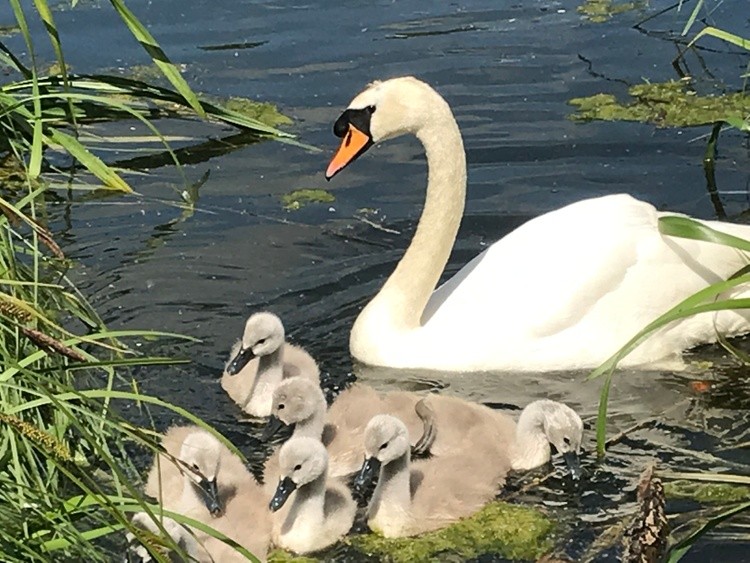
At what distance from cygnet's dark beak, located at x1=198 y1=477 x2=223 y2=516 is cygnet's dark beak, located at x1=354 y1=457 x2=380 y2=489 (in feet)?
1.70

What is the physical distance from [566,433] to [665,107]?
3.85 metres

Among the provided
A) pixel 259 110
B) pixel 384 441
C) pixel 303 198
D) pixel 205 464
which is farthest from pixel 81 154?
pixel 259 110

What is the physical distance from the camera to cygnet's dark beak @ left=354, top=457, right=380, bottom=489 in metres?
4.98

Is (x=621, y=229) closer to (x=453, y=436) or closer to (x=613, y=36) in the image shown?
(x=453, y=436)

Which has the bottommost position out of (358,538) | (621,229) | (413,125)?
(358,538)

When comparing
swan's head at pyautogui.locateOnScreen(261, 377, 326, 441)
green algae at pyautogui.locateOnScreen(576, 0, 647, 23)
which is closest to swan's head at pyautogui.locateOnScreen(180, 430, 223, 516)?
swan's head at pyautogui.locateOnScreen(261, 377, 326, 441)

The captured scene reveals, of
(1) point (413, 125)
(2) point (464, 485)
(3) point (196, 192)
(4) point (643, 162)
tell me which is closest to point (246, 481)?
(2) point (464, 485)

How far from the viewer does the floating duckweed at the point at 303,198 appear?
7.76 m

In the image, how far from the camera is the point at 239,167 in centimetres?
827

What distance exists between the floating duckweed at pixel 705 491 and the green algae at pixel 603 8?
222 inches

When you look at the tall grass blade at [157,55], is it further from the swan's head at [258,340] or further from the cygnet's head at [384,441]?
the cygnet's head at [384,441]

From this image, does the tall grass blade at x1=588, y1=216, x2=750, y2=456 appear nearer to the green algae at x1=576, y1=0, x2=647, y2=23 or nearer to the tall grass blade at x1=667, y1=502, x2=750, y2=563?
the tall grass blade at x1=667, y1=502, x2=750, y2=563

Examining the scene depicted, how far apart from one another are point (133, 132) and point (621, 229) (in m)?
3.54

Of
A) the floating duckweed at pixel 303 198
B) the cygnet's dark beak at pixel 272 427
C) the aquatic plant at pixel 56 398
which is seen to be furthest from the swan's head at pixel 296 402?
the floating duckweed at pixel 303 198
